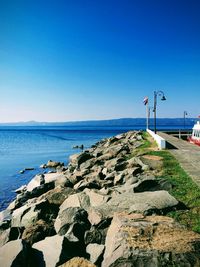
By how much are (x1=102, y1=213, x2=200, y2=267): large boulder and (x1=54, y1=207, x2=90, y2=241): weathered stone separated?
4.72 feet

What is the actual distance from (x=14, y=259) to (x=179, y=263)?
138 inches

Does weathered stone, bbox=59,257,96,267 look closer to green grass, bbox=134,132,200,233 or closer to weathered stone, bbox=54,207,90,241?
weathered stone, bbox=54,207,90,241

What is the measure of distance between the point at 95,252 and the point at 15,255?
1.80 metres

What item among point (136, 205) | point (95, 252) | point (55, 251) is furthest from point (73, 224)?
point (136, 205)

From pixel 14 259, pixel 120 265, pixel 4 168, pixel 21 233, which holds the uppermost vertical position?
pixel 120 265

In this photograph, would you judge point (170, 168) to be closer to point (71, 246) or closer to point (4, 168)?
point (71, 246)

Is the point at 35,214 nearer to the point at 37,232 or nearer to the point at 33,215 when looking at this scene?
the point at 33,215

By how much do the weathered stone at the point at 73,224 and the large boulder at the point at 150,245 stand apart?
144 centimetres

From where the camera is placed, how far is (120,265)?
17.0 ft

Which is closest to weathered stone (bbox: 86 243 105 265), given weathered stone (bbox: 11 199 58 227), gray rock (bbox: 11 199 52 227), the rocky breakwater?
the rocky breakwater

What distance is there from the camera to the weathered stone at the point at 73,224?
757 cm

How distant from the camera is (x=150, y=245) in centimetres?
545

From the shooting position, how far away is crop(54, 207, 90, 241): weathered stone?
757 cm

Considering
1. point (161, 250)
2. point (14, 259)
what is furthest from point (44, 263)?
point (161, 250)
